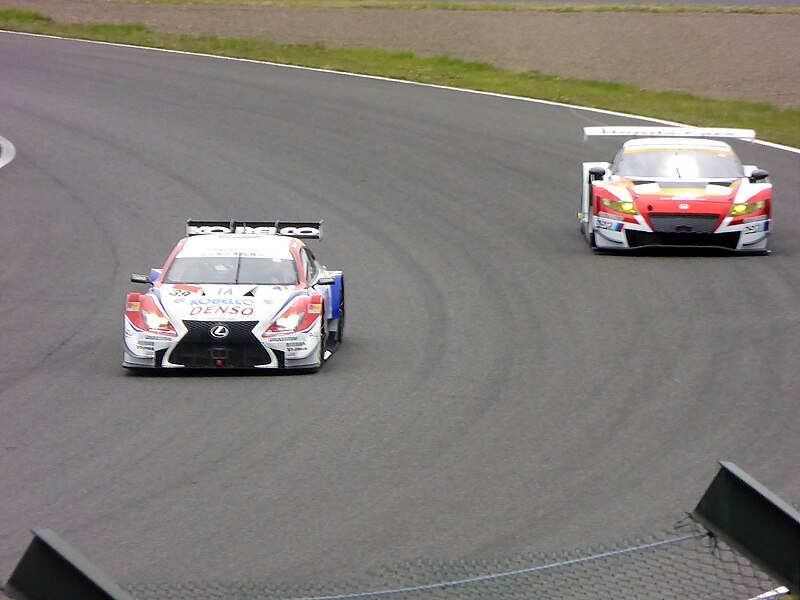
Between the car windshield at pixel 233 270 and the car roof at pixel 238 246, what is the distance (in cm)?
8

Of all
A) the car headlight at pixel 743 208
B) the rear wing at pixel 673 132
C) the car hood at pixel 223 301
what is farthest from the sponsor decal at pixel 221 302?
the car headlight at pixel 743 208

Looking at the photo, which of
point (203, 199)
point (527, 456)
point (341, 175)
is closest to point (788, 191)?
point (341, 175)

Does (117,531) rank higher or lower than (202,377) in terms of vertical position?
higher

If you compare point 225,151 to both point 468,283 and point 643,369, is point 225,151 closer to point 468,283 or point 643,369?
point 468,283

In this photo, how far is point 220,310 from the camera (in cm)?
1247

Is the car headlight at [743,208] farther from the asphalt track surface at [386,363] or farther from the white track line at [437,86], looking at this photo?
the white track line at [437,86]

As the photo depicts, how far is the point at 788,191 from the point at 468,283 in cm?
782

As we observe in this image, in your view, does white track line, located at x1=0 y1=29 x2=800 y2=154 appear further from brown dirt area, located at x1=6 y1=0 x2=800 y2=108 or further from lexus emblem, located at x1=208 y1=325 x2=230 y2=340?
lexus emblem, located at x1=208 y1=325 x2=230 y2=340

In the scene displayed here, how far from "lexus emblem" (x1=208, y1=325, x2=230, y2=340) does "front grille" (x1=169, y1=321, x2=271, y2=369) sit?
2 cm

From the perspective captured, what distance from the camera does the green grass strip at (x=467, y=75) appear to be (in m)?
27.8

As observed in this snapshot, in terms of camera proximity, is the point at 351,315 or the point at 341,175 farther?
the point at 341,175

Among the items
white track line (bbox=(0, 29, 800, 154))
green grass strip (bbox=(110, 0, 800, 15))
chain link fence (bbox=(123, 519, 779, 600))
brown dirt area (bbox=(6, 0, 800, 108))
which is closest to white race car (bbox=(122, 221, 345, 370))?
chain link fence (bbox=(123, 519, 779, 600))

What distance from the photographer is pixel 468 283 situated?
1719cm

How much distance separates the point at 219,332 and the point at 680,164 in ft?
28.7
